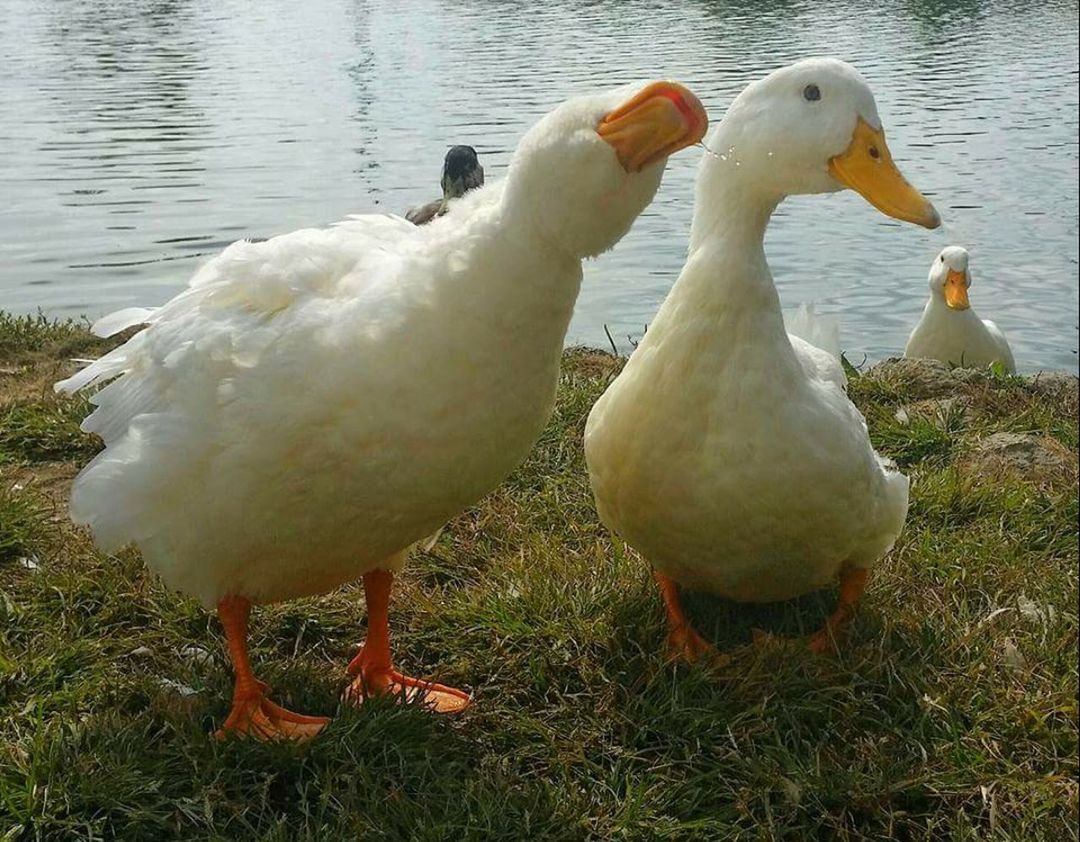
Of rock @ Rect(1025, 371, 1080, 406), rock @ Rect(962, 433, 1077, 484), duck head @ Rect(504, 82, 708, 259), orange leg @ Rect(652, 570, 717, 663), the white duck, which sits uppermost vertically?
duck head @ Rect(504, 82, 708, 259)

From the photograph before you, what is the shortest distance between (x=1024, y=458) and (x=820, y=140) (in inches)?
85.9

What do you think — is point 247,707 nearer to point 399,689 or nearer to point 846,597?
point 399,689

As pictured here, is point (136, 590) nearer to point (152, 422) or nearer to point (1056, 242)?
point (152, 422)

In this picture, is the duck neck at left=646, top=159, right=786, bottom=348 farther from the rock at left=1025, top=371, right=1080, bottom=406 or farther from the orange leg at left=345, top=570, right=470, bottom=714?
the rock at left=1025, top=371, right=1080, bottom=406

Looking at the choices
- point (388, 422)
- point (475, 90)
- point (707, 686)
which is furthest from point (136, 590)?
point (475, 90)

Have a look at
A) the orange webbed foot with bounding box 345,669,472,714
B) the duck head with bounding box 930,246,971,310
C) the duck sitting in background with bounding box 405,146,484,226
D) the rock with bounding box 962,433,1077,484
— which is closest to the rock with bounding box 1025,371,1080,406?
the rock with bounding box 962,433,1077,484

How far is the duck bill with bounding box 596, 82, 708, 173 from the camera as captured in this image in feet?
6.60

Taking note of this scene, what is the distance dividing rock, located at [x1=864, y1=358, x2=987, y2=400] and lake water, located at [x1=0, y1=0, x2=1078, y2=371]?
1408 mm

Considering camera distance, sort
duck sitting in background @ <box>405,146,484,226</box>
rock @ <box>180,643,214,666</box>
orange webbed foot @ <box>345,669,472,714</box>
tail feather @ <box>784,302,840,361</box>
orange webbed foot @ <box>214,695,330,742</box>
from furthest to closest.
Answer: duck sitting in background @ <box>405,146,484,226</box> → tail feather @ <box>784,302,840,361</box> → rock @ <box>180,643,214,666</box> → orange webbed foot @ <box>345,669,472,714</box> → orange webbed foot @ <box>214,695,330,742</box>

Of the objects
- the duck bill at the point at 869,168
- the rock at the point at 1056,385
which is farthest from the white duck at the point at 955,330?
the duck bill at the point at 869,168

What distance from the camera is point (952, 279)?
7.81 metres

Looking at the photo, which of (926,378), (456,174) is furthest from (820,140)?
(456,174)

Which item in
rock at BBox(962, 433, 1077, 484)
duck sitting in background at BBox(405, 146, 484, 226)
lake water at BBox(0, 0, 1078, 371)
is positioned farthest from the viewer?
duck sitting in background at BBox(405, 146, 484, 226)

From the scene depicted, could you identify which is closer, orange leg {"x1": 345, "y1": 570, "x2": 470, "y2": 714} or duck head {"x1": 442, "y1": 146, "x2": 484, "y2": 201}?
orange leg {"x1": 345, "y1": 570, "x2": 470, "y2": 714}
